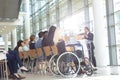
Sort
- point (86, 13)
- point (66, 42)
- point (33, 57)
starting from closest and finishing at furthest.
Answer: point (66, 42) < point (33, 57) < point (86, 13)

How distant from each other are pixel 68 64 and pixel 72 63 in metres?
0.09

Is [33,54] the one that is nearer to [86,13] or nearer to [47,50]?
[47,50]

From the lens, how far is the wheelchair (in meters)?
5.89

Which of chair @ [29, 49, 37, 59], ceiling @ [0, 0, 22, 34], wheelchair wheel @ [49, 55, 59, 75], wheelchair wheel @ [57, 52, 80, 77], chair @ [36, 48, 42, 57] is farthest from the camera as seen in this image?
ceiling @ [0, 0, 22, 34]

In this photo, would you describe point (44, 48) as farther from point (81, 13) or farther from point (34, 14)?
point (34, 14)

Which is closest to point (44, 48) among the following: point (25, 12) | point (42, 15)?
point (25, 12)

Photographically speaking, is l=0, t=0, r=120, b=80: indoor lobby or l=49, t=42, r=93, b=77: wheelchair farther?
l=0, t=0, r=120, b=80: indoor lobby

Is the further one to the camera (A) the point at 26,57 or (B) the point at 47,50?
(A) the point at 26,57

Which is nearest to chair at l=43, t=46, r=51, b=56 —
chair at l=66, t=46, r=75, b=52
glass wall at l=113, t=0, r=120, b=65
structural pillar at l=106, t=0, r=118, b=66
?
chair at l=66, t=46, r=75, b=52

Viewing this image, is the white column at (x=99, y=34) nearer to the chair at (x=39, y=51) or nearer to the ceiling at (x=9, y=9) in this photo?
the chair at (x=39, y=51)

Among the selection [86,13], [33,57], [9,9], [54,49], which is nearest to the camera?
[54,49]

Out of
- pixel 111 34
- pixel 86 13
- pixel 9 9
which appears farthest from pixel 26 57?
pixel 9 9

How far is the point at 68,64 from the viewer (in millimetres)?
6035

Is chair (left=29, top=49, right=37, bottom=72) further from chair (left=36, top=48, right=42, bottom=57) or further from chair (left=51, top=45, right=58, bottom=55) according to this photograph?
chair (left=51, top=45, right=58, bottom=55)
